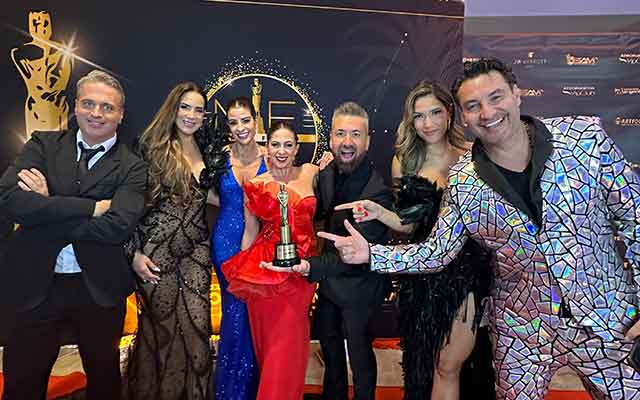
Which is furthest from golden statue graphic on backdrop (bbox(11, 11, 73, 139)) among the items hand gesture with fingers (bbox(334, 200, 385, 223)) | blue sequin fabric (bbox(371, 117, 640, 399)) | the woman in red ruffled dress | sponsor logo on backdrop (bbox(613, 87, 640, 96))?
sponsor logo on backdrop (bbox(613, 87, 640, 96))

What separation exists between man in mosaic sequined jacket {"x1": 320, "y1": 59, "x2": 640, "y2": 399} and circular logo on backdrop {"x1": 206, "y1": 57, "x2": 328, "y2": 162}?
2.12 m

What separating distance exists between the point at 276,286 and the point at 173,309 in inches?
31.6

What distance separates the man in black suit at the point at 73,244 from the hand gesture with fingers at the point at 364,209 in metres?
1.18

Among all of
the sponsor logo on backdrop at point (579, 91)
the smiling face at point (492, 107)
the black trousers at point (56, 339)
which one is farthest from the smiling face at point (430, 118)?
the sponsor logo on backdrop at point (579, 91)

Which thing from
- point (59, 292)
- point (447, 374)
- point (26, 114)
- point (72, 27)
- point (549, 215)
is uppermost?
point (72, 27)

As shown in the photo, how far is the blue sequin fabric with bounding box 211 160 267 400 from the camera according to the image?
10.3ft

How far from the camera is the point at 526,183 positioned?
86.5 inches

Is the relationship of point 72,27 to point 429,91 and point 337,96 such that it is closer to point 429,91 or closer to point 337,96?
point 337,96

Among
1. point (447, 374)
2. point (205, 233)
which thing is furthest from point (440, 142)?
point (205, 233)

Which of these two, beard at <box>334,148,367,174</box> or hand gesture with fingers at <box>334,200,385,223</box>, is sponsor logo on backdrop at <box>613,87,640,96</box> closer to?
beard at <box>334,148,367,174</box>

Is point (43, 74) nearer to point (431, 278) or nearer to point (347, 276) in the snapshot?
point (347, 276)

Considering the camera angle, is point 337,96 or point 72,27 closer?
point 72,27

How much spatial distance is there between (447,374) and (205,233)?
1730 mm

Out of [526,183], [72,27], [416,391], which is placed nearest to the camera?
[526,183]
